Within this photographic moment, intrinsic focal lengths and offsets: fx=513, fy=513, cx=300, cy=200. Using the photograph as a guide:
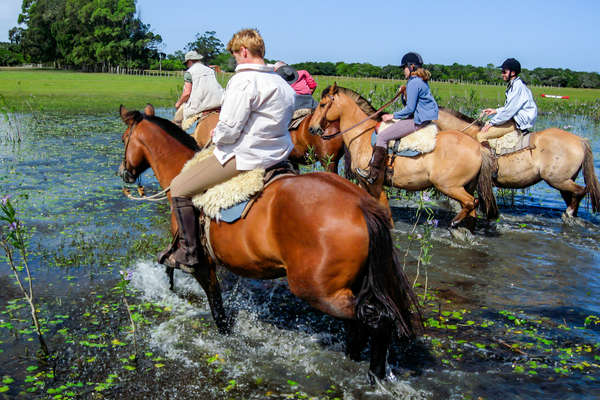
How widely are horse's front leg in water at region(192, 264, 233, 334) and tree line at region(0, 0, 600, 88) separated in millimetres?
73896

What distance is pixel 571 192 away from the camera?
10.0 meters

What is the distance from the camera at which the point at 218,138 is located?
4.55 meters

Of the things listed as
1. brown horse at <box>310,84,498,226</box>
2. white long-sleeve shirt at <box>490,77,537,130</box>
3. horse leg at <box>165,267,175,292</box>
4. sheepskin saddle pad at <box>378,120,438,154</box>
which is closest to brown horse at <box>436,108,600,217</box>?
white long-sleeve shirt at <box>490,77,537,130</box>

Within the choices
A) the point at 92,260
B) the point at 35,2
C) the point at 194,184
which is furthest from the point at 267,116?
the point at 35,2

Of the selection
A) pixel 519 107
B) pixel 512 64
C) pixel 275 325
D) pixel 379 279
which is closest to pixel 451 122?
pixel 519 107

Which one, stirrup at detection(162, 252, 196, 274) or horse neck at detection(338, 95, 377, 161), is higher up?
horse neck at detection(338, 95, 377, 161)

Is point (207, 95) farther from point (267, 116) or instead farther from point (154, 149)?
point (267, 116)

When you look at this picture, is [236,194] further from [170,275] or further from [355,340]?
[170,275]

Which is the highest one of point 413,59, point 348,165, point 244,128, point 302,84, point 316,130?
point 413,59

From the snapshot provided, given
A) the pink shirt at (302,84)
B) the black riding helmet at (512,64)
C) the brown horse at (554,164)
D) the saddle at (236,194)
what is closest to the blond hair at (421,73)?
the black riding helmet at (512,64)

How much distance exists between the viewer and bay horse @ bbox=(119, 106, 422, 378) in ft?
13.1

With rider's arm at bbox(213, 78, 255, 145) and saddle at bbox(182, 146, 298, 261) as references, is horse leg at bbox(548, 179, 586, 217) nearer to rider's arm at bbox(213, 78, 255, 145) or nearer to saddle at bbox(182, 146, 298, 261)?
saddle at bbox(182, 146, 298, 261)

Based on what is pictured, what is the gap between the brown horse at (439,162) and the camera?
880 centimetres

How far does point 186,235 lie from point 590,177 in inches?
319
